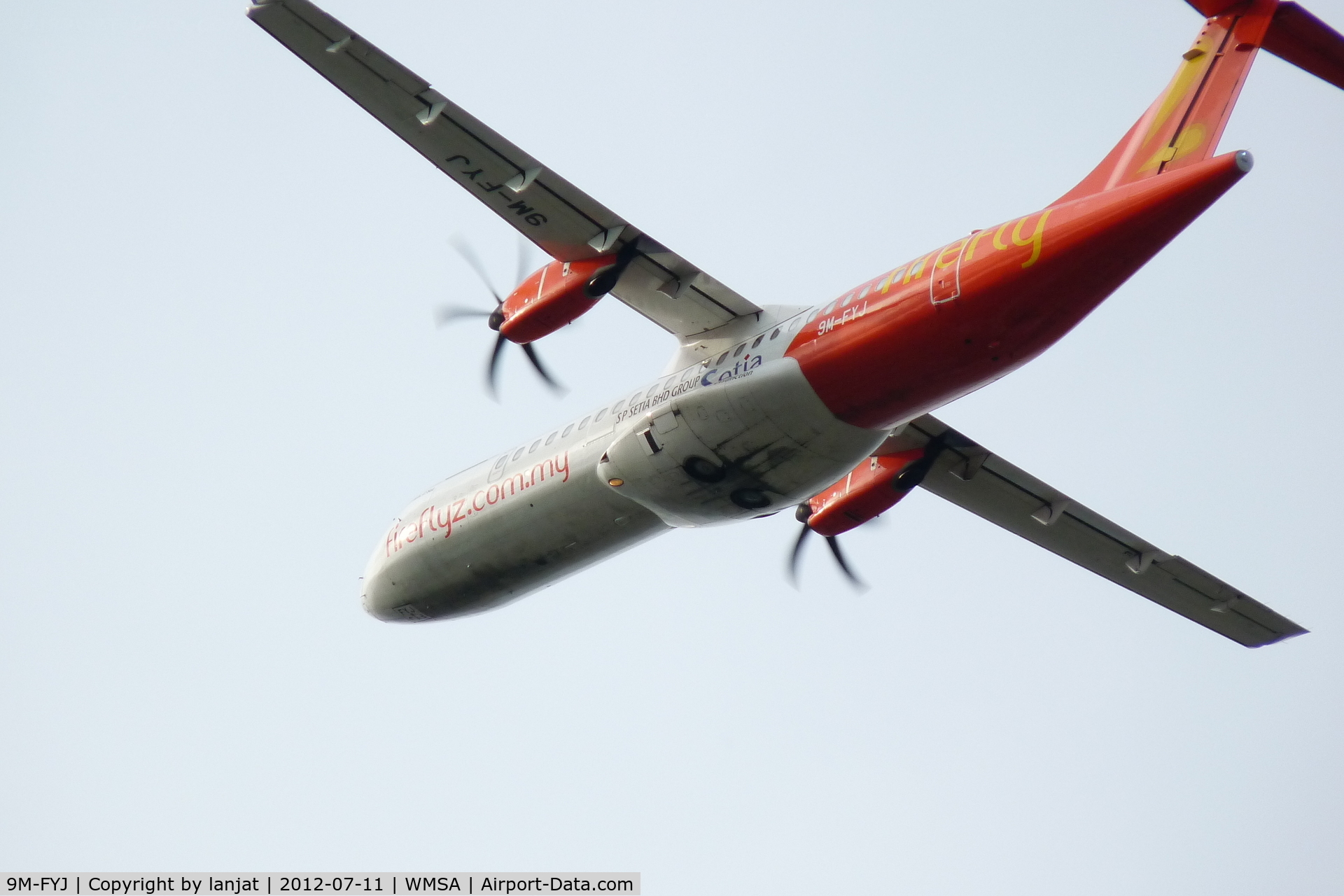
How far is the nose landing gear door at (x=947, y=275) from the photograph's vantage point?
59.4 ft

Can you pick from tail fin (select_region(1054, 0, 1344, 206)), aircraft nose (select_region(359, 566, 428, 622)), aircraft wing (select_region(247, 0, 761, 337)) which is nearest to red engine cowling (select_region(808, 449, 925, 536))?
aircraft wing (select_region(247, 0, 761, 337))

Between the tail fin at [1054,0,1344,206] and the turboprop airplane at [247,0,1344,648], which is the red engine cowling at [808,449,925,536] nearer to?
the turboprop airplane at [247,0,1344,648]

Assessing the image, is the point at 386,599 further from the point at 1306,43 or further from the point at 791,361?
the point at 1306,43

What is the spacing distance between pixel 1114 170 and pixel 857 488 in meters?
6.68

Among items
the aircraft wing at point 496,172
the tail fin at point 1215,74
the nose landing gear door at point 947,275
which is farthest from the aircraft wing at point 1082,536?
the tail fin at point 1215,74

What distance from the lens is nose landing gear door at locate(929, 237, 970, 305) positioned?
18.1m

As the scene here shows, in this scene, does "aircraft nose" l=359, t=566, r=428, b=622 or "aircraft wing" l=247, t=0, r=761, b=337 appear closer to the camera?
"aircraft wing" l=247, t=0, r=761, b=337

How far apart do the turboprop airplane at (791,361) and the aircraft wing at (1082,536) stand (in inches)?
1.5

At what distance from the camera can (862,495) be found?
23234mm

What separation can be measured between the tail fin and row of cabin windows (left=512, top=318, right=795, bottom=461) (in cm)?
452

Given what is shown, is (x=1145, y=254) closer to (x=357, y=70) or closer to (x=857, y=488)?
(x=857, y=488)

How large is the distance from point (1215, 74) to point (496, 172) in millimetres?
8547

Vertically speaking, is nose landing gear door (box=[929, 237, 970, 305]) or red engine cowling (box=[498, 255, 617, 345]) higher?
red engine cowling (box=[498, 255, 617, 345])

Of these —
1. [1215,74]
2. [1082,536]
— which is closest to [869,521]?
[1082,536]
